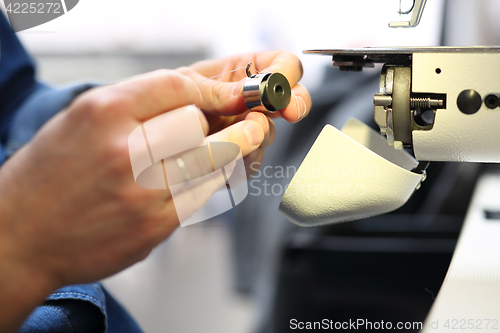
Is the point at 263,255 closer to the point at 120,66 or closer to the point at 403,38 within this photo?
the point at 403,38

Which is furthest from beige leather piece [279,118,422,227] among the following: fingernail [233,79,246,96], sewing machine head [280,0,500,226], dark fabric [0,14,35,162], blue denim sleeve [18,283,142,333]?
dark fabric [0,14,35,162]

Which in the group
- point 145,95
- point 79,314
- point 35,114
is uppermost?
point 145,95

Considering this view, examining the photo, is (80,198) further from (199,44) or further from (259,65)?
(199,44)

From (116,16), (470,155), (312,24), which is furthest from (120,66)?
(470,155)

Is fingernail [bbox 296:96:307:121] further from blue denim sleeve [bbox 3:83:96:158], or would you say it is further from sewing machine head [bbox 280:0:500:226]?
blue denim sleeve [bbox 3:83:96:158]

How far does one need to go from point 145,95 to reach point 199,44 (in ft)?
2.19

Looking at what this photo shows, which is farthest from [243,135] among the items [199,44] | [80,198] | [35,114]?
[199,44]

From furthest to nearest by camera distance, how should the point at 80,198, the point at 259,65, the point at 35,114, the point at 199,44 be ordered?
the point at 199,44 < the point at 35,114 < the point at 259,65 < the point at 80,198

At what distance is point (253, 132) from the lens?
325 mm

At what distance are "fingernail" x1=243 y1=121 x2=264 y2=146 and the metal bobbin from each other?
30 mm

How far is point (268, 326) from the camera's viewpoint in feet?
1.86

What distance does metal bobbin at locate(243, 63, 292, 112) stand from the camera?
0.34 m

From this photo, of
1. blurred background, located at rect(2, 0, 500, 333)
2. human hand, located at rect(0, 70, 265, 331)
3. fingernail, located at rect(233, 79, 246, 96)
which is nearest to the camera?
human hand, located at rect(0, 70, 265, 331)

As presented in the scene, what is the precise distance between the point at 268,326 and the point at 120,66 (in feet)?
2.60
